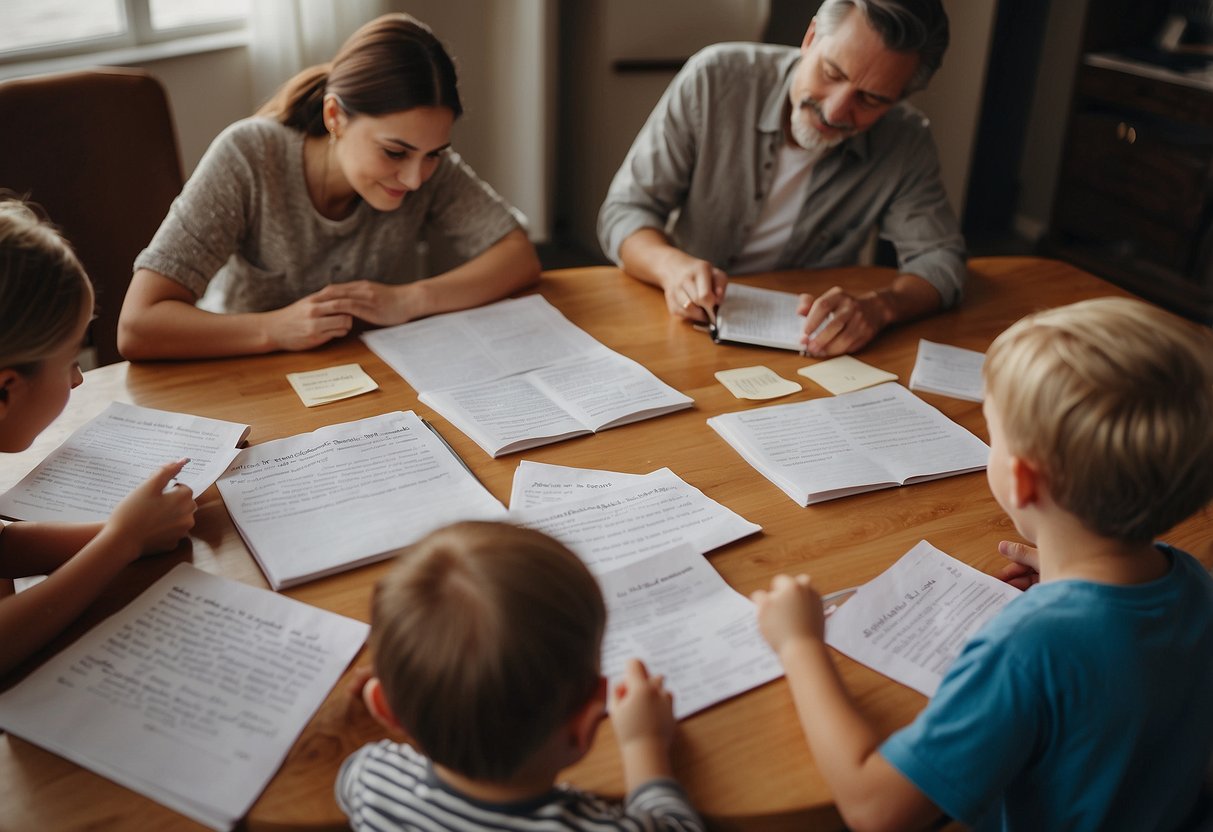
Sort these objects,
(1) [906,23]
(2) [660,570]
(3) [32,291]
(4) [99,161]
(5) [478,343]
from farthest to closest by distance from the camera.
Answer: (4) [99,161] → (1) [906,23] → (5) [478,343] → (2) [660,570] → (3) [32,291]

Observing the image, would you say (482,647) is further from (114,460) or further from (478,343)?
(478,343)

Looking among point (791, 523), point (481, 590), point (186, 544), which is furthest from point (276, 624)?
point (791, 523)

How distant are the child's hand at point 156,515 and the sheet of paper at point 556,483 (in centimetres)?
37

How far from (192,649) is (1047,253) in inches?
153

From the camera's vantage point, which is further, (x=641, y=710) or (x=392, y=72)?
(x=392, y=72)

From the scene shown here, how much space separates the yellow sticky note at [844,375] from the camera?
5.27ft

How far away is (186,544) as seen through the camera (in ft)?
3.74

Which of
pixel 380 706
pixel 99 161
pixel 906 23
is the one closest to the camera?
pixel 380 706

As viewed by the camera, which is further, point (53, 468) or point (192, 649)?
point (53, 468)

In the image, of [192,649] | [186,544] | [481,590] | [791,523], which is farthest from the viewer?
[791,523]

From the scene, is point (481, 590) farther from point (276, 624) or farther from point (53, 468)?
point (53, 468)

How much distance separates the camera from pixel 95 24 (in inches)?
109

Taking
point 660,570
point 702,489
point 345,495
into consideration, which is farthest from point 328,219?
point 660,570

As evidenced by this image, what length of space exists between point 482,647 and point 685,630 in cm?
36
